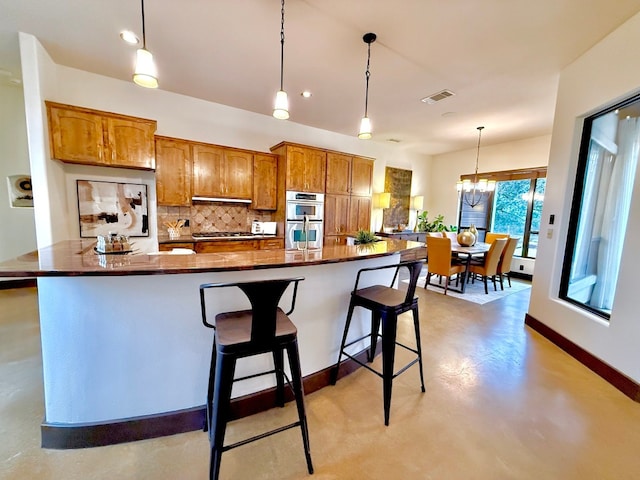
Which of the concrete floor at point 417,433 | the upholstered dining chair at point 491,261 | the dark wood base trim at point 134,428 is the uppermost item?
the upholstered dining chair at point 491,261

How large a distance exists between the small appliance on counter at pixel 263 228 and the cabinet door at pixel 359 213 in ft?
5.30

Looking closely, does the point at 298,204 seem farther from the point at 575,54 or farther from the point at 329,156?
the point at 575,54

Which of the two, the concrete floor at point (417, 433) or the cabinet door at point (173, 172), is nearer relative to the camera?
the concrete floor at point (417, 433)

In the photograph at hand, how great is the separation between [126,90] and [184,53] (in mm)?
1369

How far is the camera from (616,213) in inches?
97.8

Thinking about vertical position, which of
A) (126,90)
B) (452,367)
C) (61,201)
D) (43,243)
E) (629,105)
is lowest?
(452,367)

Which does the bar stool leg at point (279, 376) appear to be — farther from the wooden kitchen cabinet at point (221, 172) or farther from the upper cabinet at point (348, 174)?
the upper cabinet at point (348, 174)

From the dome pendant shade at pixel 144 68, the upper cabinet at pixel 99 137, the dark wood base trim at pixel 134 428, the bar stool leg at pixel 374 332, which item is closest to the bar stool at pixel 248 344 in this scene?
the dark wood base trim at pixel 134 428

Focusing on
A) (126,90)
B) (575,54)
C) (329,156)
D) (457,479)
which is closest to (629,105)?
(575,54)

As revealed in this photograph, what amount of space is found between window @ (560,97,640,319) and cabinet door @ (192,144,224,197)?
4.52m

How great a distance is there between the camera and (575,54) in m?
2.69

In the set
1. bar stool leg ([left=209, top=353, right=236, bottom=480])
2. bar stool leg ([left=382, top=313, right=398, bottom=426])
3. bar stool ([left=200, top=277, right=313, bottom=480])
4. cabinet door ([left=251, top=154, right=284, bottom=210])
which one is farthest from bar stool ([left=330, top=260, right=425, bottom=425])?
cabinet door ([left=251, top=154, right=284, bottom=210])

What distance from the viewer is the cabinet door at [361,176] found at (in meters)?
5.28

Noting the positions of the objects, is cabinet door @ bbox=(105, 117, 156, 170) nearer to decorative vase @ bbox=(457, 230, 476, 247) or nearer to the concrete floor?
the concrete floor
